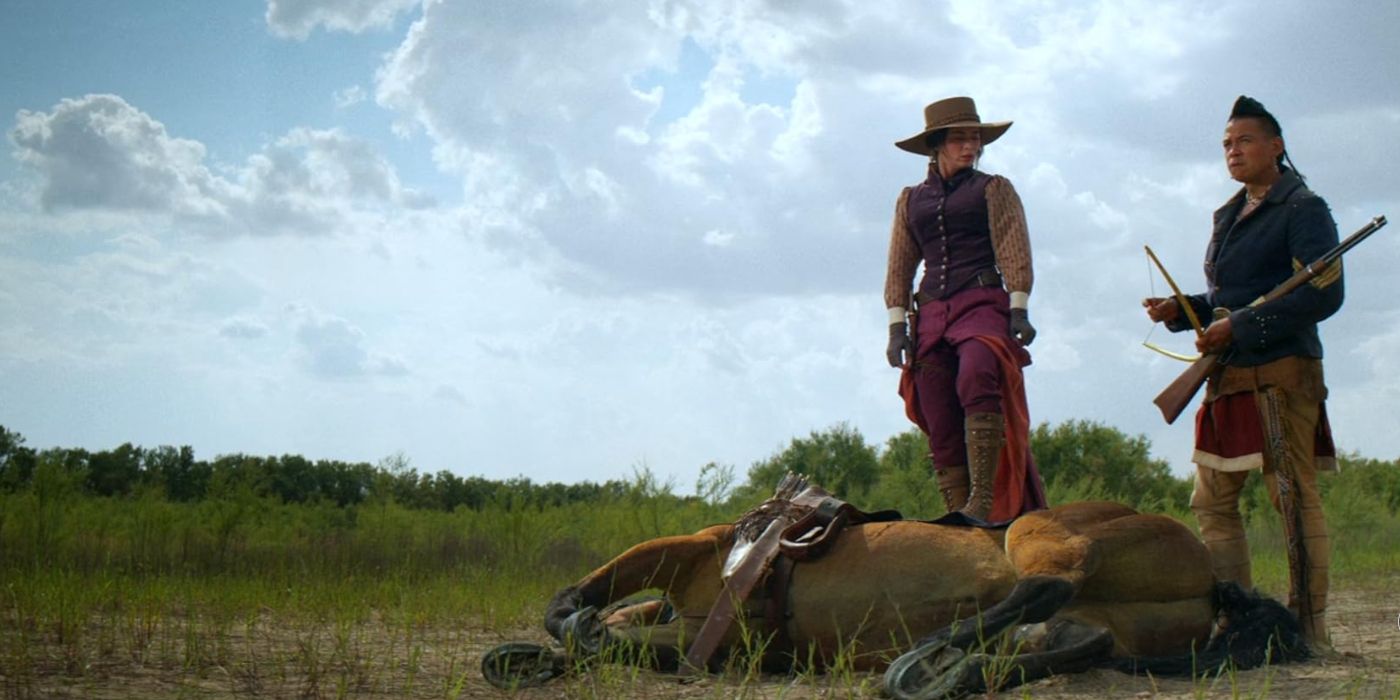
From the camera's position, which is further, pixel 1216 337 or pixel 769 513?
pixel 1216 337

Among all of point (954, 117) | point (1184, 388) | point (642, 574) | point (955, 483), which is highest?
point (954, 117)

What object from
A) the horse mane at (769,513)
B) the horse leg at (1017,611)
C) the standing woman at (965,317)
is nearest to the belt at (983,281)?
the standing woman at (965,317)

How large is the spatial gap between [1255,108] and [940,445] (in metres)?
1.99

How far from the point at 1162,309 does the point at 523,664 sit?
10.1ft

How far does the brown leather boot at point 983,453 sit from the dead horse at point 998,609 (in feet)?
3.85

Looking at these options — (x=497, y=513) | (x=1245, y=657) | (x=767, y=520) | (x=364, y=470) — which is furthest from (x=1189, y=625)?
(x=364, y=470)

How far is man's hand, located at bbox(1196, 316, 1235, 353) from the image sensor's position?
16.4 ft

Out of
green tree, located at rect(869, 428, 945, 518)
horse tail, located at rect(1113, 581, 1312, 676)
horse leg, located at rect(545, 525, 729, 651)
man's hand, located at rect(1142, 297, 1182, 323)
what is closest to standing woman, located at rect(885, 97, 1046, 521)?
man's hand, located at rect(1142, 297, 1182, 323)

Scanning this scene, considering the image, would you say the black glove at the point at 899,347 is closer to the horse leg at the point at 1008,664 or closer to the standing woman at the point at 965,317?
the standing woman at the point at 965,317

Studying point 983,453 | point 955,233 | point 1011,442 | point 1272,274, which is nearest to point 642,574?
point 983,453

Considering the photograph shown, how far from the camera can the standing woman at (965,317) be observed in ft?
18.5

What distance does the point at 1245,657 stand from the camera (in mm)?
4223

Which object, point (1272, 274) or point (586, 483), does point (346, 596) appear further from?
point (586, 483)

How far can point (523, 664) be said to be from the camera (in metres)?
4.28
